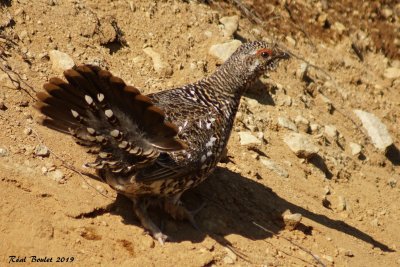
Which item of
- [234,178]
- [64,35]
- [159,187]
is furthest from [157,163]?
[64,35]

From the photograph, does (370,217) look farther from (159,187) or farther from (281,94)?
(159,187)

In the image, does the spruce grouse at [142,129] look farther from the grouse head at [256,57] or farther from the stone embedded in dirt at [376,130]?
the stone embedded in dirt at [376,130]

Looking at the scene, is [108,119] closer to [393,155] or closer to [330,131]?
[330,131]

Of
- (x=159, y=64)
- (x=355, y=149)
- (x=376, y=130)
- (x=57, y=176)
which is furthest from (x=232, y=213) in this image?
(x=376, y=130)

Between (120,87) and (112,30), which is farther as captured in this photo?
(112,30)

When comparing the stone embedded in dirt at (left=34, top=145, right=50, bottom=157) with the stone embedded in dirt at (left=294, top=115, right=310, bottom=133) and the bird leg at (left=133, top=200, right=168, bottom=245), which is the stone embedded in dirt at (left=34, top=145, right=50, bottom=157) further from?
the stone embedded in dirt at (left=294, top=115, right=310, bottom=133)

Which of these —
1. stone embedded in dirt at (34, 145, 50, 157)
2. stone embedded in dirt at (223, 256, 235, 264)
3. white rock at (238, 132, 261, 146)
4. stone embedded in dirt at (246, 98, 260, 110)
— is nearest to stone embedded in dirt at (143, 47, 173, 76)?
stone embedded in dirt at (246, 98, 260, 110)

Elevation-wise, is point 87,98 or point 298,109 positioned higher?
point 298,109
